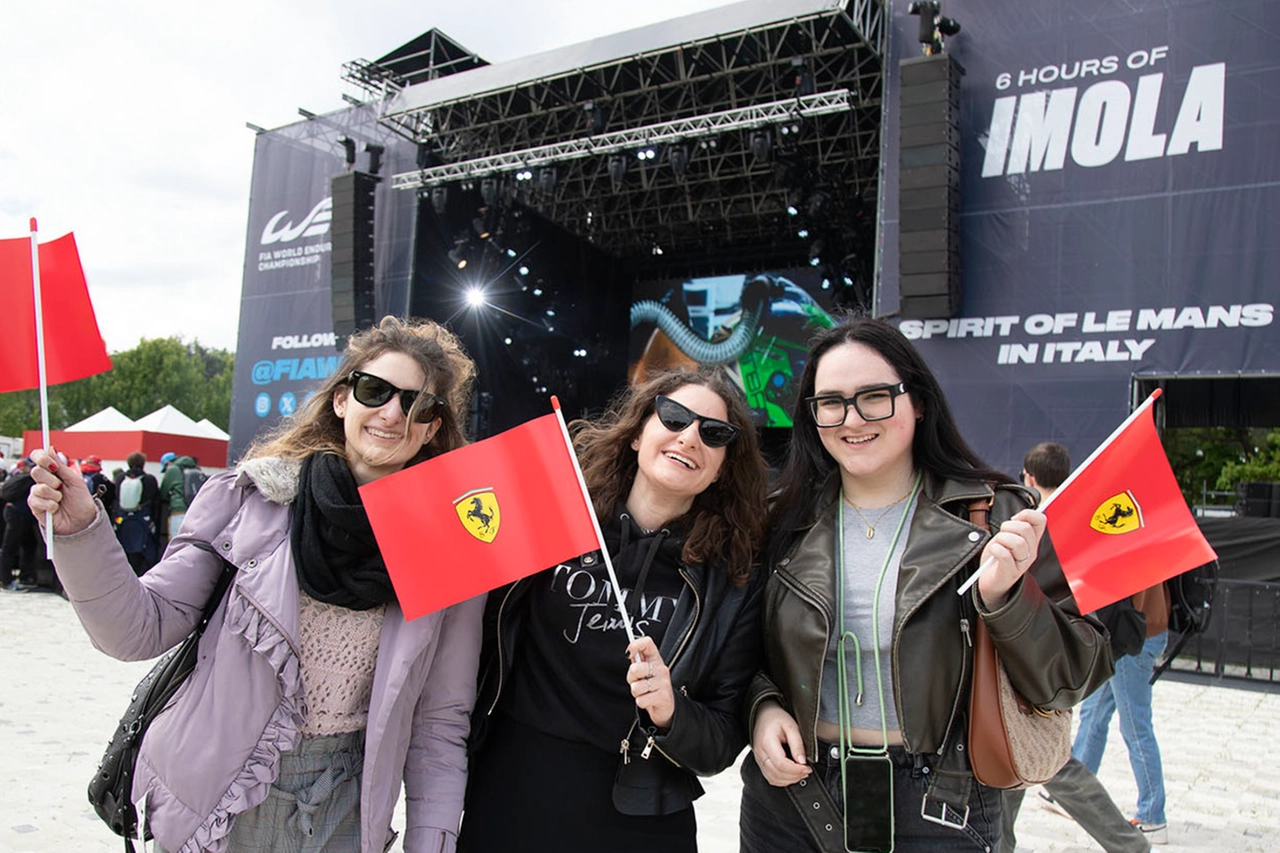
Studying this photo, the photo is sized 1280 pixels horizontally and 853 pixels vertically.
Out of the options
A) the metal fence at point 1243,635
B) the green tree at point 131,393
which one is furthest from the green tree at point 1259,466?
the green tree at point 131,393

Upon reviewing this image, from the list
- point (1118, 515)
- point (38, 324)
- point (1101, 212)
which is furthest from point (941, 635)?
point (1101, 212)

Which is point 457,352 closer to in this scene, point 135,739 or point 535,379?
point 135,739

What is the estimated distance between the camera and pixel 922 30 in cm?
912

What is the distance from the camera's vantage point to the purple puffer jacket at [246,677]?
169 centimetres

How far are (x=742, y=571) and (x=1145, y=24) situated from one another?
9281 millimetres

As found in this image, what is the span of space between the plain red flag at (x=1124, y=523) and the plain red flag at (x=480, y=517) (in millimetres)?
1020

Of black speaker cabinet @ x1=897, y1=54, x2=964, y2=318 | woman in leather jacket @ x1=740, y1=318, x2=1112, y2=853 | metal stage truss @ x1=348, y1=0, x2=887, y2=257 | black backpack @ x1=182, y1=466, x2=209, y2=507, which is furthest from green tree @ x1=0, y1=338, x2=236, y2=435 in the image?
woman in leather jacket @ x1=740, y1=318, x2=1112, y2=853

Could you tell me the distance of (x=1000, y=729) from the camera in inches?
65.1

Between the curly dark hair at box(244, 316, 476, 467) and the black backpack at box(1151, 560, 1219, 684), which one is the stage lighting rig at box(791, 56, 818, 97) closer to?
the black backpack at box(1151, 560, 1219, 684)

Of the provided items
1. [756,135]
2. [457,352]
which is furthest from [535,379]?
[457,352]

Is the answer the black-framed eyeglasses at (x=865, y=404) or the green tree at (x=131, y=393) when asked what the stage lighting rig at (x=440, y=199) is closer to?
the black-framed eyeglasses at (x=865, y=404)

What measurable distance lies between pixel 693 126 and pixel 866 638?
11.4 m

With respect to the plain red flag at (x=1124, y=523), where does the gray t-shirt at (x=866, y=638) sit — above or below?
below

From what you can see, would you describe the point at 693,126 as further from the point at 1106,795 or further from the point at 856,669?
the point at 856,669
